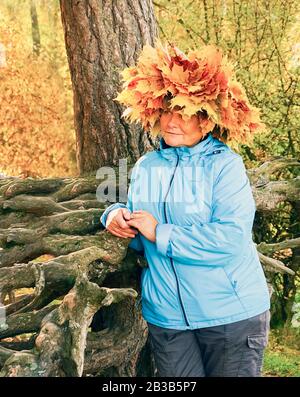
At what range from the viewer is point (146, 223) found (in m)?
3.45

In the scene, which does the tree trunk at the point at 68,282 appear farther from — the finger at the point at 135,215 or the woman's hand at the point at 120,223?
the finger at the point at 135,215

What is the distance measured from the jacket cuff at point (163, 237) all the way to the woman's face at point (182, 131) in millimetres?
399

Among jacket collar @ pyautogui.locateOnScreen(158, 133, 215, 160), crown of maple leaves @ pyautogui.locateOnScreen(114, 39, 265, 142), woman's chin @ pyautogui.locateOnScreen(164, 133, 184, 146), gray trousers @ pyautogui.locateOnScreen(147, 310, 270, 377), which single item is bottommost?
gray trousers @ pyautogui.locateOnScreen(147, 310, 270, 377)

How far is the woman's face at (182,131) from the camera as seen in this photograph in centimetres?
353

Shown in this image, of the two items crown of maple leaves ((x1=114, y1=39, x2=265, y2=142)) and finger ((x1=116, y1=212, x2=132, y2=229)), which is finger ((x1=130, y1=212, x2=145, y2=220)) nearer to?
finger ((x1=116, y1=212, x2=132, y2=229))

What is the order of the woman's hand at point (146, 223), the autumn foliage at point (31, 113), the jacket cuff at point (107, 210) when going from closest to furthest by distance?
the woman's hand at point (146, 223) → the jacket cuff at point (107, 210) → the autumn foliage at point (31, 113)

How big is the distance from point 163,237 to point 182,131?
1.68 ft

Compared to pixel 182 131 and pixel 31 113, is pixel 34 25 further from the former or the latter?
pixel 182 131

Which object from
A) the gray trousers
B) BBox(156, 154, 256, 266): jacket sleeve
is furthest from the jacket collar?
the gray trousers

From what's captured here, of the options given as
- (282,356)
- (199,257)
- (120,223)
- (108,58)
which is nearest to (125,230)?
(120,223)

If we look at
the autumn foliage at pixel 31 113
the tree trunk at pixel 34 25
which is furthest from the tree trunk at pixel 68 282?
the tree trunk at pixel 34 25

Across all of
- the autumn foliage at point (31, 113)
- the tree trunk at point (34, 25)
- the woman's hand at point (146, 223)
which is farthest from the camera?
the tree trunk at point (34, 25)

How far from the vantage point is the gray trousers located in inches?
134
